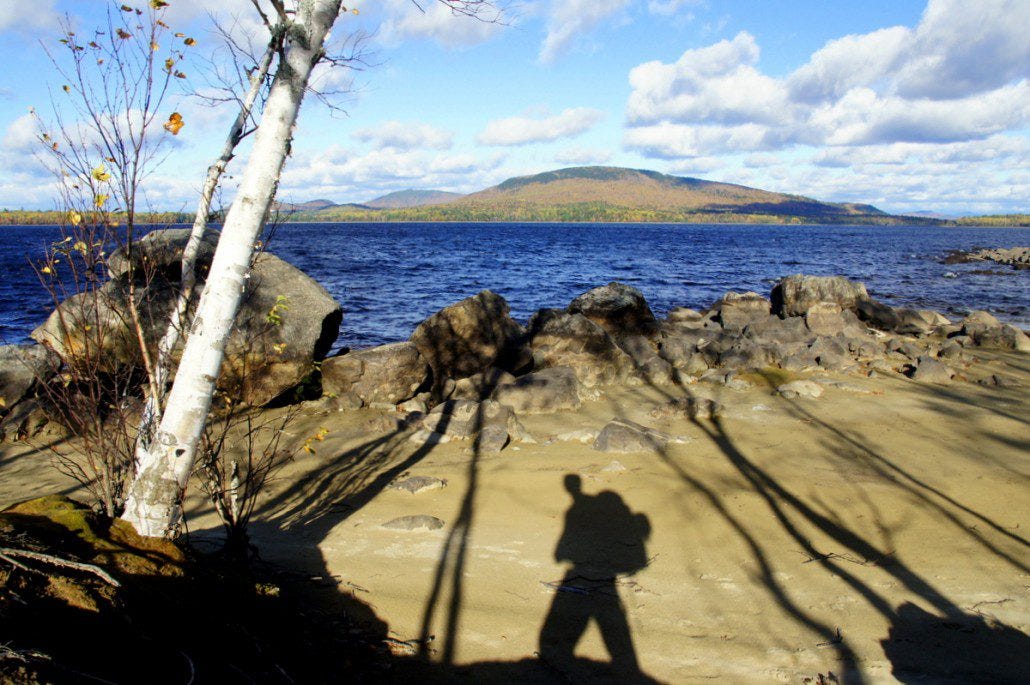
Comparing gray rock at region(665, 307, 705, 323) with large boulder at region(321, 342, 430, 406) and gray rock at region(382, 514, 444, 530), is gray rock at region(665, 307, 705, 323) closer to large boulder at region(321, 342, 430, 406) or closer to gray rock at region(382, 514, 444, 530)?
large boulder at region(321, 342, 430, 406)

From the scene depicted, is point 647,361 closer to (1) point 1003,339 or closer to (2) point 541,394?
(2) point 541,394

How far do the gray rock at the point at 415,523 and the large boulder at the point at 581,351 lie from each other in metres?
5.21

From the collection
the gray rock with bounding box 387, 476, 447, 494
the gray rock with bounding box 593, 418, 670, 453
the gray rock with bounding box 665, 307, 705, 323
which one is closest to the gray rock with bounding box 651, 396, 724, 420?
the gray rock with bounding box 593, 418, 670, 453

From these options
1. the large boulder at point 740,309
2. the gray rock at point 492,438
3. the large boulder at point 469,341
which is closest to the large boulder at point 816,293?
the large boulder at point 740,309

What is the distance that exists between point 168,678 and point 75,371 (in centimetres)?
267

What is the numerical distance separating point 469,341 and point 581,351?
1.89 meters

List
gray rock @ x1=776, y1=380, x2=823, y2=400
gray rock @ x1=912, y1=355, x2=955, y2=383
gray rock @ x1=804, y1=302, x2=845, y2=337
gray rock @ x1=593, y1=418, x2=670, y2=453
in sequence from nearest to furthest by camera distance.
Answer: gray rock @ x1=593, y1=418, x2=670, y2=453
gray rock @ x1=776, y1=380, x2=823, y2=400
gray rock @ x1=912, y1=355, x2=955, y2=383
gray rock @ x1=804, y1=302, x2=845, y2=337

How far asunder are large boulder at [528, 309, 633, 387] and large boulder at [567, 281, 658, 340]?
2.06 metres

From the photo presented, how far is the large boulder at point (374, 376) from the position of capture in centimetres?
959

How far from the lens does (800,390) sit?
9.82 metres

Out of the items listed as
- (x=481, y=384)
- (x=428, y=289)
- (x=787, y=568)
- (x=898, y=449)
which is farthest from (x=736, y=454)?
(x=428, y=289)

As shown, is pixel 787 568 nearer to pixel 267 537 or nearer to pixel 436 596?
pixel 436 596

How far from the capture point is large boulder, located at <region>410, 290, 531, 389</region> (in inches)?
419

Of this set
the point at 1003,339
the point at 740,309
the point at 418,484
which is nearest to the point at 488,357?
the point at 418,484
